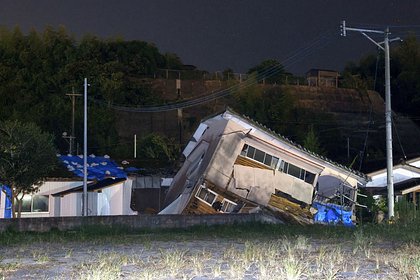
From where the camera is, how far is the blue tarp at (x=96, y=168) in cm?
2838

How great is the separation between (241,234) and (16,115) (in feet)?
109

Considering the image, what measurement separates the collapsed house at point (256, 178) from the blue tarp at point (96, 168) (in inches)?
164

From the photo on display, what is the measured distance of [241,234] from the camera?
14641mm

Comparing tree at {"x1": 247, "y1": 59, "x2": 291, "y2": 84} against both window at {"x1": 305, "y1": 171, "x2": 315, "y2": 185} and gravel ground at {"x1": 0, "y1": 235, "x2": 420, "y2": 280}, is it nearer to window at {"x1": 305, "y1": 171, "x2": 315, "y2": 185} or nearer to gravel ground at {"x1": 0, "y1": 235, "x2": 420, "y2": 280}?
window at {"x1": 305, "y1": 171, "x2": 315, "y2": 185}

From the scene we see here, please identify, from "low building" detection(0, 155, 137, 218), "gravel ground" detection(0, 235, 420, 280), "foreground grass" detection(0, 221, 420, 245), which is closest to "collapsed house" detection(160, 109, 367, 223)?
"low building" detection(0, 155, 137, 218)

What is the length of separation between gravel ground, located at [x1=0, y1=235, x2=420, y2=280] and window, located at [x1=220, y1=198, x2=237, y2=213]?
40.5ft

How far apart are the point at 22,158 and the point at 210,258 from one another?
1581 centimetres

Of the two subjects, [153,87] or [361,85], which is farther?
[361,85]

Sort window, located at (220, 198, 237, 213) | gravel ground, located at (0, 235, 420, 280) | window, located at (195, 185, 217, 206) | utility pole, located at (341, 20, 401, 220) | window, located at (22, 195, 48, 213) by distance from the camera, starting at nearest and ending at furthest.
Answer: gravel ground, located at (0, 235, 420, 280), utility pole, located at (341, 20, 401, 220), window, located at (195, 185, 217, 206), window, located at (220, 198, 237, 213), window, located at (22, 195, 48, 213)

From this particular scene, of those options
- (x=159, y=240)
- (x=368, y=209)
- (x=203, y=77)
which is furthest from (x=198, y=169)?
(x=203, y=77)

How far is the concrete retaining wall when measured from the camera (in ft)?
54.4

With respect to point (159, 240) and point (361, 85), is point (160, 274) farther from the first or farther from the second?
point (361, 85)

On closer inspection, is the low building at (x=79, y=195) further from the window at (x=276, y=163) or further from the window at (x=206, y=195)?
the window at (x=276, y=163)

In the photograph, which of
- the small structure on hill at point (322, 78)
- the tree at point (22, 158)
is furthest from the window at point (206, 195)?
the small structure on hill at point (322, 78)
